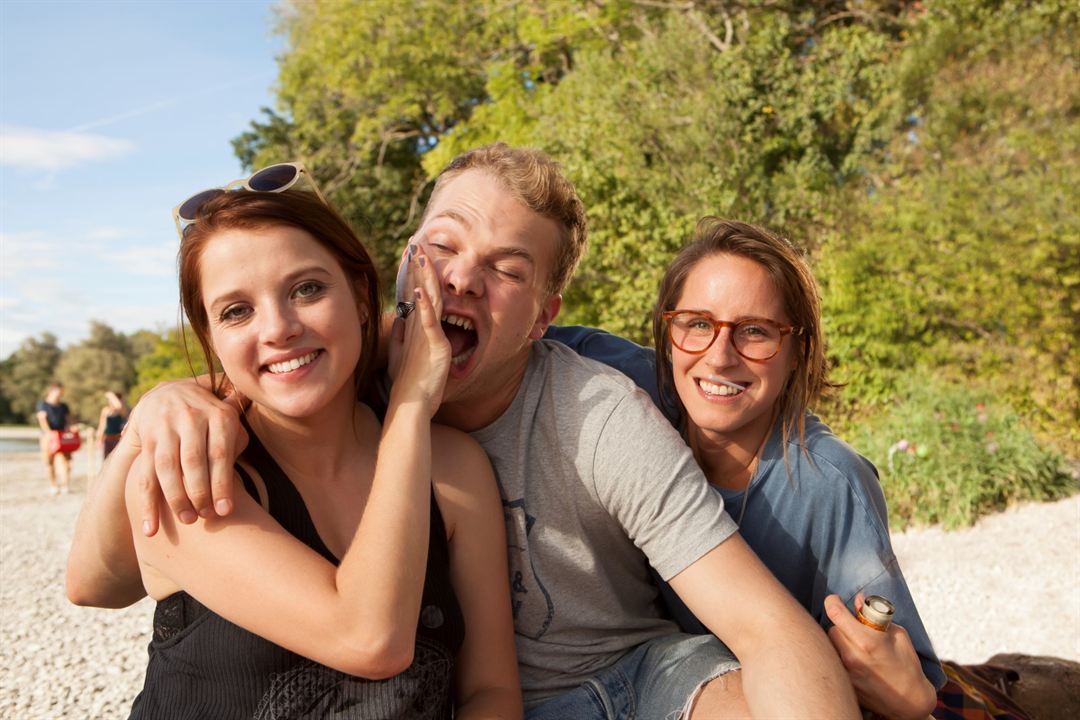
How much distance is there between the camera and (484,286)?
2.49 metres

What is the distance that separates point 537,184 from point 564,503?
974 millimetres

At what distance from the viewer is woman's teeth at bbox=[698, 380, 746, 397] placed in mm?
2645

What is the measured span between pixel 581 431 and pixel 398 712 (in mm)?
844

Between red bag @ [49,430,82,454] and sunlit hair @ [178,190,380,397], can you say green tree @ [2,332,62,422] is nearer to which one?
red bag @ [49,430,82,454]

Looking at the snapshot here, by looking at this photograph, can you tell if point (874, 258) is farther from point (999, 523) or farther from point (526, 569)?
point (526, 569)

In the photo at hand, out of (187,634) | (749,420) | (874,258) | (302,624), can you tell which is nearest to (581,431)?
(749,420)

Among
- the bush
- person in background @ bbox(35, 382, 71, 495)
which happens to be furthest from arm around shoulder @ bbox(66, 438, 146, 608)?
person in background @ bbox(35, 382, 71, 495)

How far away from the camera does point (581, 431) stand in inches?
91.9

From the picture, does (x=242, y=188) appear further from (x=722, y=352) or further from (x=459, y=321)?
(x=722, y=352)

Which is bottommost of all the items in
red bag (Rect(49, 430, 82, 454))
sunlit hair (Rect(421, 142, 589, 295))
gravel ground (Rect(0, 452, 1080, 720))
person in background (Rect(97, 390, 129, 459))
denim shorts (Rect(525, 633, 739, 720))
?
red bag (Rect(49, 430, 82, 454))

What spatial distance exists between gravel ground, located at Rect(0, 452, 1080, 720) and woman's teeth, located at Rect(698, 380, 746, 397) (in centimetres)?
449

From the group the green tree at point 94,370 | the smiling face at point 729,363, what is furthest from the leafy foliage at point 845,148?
the green tree at point 94,370

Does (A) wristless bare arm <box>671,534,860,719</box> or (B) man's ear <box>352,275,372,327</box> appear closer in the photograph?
(A) wristless bare arm <box>671,534,860,719</box>

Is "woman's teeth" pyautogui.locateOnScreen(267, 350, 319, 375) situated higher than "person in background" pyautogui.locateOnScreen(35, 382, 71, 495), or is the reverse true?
"woman's teeth" pyautogui.locateOnScreen(267, 350, 319, 375)
